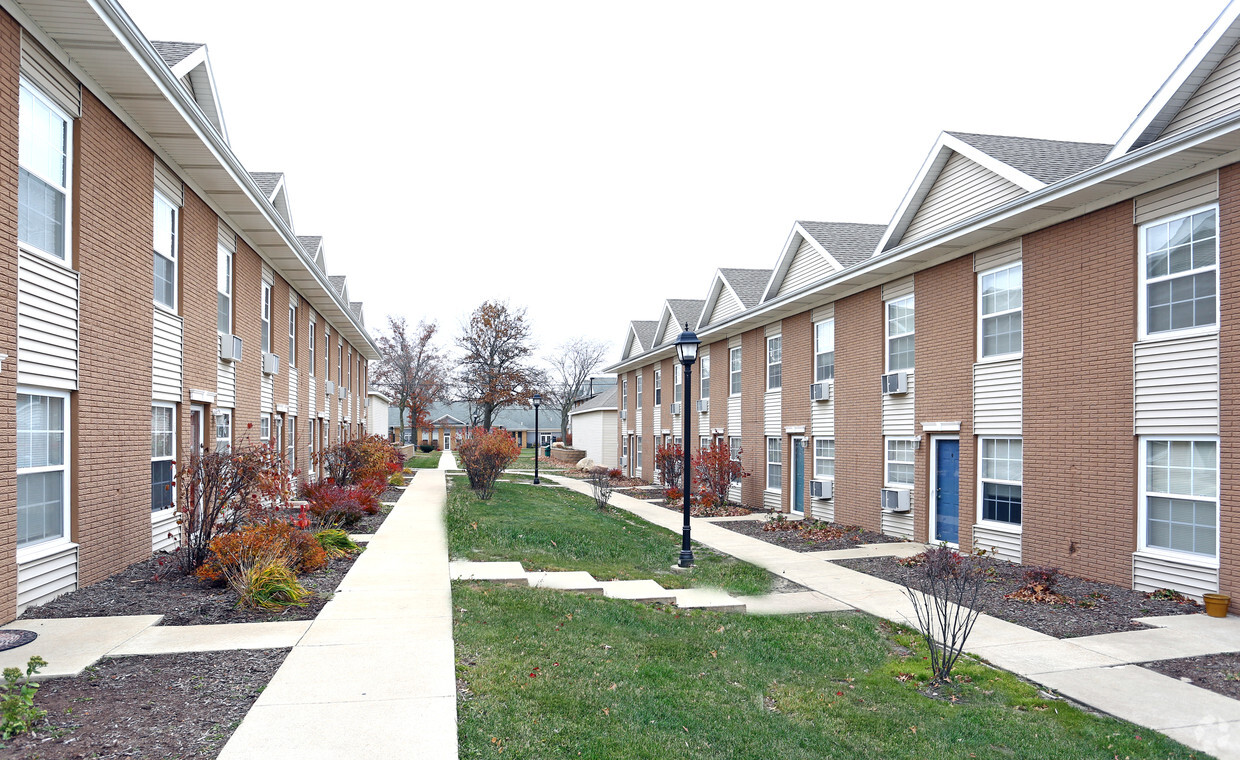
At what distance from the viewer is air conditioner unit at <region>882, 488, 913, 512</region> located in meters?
15.2

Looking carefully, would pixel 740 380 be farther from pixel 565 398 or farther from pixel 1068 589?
pixel 565 398

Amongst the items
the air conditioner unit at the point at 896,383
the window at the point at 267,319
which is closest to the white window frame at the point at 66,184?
the window at the point at 267,319

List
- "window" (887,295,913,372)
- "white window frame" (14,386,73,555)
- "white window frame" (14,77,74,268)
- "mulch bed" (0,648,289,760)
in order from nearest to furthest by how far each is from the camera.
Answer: "mulch bed" (0,648,289,760)
"white window frame" (14,386,73,555)
"white window frame" (14,77,74,268)
"window" (887,295,913,372)

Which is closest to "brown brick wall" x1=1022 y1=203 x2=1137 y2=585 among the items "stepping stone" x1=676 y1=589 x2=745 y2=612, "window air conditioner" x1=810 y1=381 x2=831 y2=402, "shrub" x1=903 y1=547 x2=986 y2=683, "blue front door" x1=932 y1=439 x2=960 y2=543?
"shrub" x1=903 y1=547 x2=986 y2=683

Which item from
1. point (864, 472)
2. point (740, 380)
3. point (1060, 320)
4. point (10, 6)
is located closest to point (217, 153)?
point (10, 6)

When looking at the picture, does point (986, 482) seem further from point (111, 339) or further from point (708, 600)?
point (111, 339)

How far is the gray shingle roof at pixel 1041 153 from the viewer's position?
1230 centimetres

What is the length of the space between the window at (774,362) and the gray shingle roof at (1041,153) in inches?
334

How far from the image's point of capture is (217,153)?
36.4 feet

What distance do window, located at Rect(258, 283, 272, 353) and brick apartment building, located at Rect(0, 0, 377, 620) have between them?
3.18 meters

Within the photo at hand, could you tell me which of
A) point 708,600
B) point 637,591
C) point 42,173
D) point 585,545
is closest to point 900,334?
point 585,545

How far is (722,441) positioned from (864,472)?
872 centimetres

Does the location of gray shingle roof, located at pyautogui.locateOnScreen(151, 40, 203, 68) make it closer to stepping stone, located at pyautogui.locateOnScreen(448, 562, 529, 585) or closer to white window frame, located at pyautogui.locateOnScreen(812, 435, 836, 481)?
stepping stone, located at pyautogui.locateOnScreen(448, 562, 529, 585)

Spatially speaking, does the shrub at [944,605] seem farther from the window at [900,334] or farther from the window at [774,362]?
the window at [774,362]
